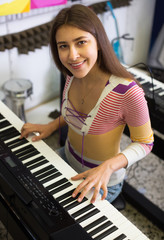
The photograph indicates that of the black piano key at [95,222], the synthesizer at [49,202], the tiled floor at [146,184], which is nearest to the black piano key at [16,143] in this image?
the synthesizer at [49,202]

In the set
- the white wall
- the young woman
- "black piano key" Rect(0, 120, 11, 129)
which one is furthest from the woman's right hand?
the white wall

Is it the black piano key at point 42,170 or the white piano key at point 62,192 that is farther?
the black piano key at point 42,170

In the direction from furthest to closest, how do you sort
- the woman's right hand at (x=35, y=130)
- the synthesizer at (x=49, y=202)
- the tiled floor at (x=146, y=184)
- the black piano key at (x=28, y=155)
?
1. the tiled floor at (x=146, y=184)
2. the woman's right hand at (x=35, y=130)
3. the black piano key at (x=28, y=155)
4. the synthesizer at (x=49, y=202)

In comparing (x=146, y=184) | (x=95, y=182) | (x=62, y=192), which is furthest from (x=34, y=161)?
(x=146, y=184)

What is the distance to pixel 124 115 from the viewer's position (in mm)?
1400

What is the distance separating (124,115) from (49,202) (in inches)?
20.4

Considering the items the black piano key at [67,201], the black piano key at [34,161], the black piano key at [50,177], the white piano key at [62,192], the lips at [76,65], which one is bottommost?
the black piano key at [34,161]

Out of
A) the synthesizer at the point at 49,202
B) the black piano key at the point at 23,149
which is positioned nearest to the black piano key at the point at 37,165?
the synthesizer at the point at 49,202

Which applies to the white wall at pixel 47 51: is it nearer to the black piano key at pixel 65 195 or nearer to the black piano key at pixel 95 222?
the black piano key at pixel 65 195

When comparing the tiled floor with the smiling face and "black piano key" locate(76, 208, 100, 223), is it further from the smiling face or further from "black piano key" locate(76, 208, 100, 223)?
the smiling face

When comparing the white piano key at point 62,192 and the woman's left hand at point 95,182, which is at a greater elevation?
the woman's left hand at point 95,182

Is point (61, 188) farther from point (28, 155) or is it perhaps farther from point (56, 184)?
point (28, 155)

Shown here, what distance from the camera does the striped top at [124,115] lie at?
133 cm

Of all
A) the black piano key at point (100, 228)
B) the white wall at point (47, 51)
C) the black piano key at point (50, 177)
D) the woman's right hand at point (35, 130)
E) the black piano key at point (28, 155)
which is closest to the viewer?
the black piano key at point (100, 228)
